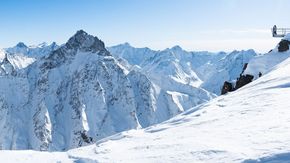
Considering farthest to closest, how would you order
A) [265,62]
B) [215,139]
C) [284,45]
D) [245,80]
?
[284,45], [265,62], [245,80], [215,139]

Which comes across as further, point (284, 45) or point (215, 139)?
point (284, 45)

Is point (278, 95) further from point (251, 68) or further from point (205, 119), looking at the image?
point (251, 68)

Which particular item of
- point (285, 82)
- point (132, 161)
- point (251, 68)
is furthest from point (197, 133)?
point (251, 68)

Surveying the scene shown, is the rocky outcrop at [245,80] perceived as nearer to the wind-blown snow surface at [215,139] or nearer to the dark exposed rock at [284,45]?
the dark exposed rock at [284,45]

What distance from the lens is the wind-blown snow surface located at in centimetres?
1502

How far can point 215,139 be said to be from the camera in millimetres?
17656

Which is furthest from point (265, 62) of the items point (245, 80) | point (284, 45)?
point (245, 80)

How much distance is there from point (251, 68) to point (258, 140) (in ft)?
140

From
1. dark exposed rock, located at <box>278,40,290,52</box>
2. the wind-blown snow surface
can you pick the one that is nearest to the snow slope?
dark exposed rock, located at <box>278,40,290,52</box>

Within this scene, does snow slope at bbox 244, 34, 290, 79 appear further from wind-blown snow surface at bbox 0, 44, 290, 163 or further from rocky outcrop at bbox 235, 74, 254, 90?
wind-blown snow surface at bbox 0, 44, 290, 163

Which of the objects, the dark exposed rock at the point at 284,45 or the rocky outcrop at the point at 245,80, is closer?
the rocky outcrop at the point at 245,80

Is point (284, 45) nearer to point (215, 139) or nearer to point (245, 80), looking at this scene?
point (245, 80)

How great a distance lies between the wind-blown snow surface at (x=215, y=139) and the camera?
15.0 metres

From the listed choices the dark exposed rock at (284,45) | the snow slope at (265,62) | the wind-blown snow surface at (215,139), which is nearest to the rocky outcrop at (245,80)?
the snow slope at (265,62)
